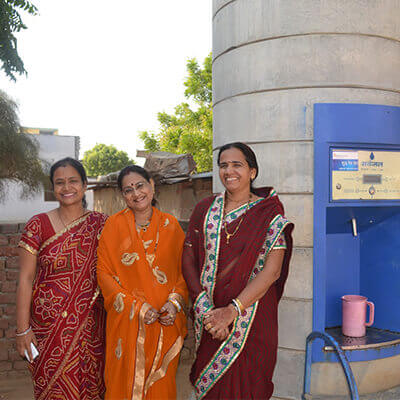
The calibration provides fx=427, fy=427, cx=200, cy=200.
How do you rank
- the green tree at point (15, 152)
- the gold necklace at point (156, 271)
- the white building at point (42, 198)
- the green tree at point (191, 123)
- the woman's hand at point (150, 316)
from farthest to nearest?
the white building at point (42, 198)
the green tree at point (191, 123)
the green tree at point (15, 152)
the gold necklace at point (156, 271)
the woman's hand at point (150, 316)

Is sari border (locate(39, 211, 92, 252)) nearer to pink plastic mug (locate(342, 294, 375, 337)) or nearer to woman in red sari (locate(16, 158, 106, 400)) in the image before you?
woman in red sari (locate(16, 158, 106, 400))

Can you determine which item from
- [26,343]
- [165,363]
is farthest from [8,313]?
[165,363]

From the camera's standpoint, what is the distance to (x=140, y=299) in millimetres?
2297

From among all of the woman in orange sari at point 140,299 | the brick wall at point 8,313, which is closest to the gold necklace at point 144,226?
the woman in orange sari at point 140,299

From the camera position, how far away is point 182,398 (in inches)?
146

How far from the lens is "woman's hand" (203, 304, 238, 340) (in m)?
1.99

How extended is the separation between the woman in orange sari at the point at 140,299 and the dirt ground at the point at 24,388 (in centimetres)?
153

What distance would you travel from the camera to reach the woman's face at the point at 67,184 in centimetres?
244

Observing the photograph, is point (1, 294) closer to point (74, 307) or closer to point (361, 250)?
point (74, 307)

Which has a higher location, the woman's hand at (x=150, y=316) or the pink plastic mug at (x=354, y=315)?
the woman's hand at (x=150, y=316)

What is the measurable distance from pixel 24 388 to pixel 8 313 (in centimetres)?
72

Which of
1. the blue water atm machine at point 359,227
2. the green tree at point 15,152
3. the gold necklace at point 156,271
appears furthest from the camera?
the green tree at point 15,152

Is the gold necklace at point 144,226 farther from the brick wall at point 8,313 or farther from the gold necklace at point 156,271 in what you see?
the brick wall at point 8,313

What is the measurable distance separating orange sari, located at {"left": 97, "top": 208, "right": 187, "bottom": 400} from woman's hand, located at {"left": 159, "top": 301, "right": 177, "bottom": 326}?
0.06 metres
